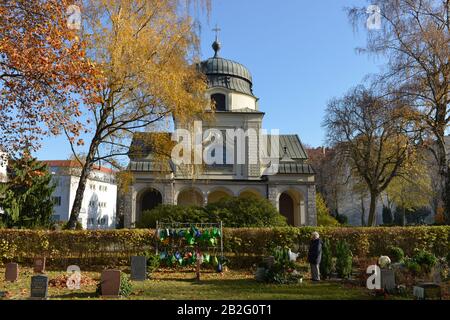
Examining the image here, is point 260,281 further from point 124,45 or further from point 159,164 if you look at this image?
point 124,45

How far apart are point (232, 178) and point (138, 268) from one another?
23.2 meters

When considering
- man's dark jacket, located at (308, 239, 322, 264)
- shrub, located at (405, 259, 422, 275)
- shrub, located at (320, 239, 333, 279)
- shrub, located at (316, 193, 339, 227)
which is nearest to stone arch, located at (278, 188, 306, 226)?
shrub, located at (316, 193, 339, 227)

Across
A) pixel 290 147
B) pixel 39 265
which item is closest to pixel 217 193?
pixel 290 147

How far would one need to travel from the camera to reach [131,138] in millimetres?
19156

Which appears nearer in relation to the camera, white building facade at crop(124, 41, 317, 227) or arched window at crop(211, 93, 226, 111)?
white building facade at crop(124, 41, 317, 227)

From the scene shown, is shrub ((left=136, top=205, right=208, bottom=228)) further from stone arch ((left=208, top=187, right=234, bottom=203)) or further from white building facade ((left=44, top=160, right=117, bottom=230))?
white building facade ((left=44, top=160, right=117, bottom=230))

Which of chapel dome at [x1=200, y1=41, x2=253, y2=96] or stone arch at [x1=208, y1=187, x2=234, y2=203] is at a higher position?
chapel dome at [x1=200, y1=41, x2=253, y2=96]

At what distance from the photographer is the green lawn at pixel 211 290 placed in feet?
32.4

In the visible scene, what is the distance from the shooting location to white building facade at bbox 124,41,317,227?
33438 mm

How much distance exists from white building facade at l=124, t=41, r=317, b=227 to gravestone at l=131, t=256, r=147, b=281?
18.6m

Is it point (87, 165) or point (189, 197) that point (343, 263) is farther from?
point (189, 197)

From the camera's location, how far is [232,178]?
35.6 metres

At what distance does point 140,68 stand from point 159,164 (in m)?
4.93

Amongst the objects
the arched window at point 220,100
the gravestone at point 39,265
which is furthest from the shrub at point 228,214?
the arched window at point 220,100
